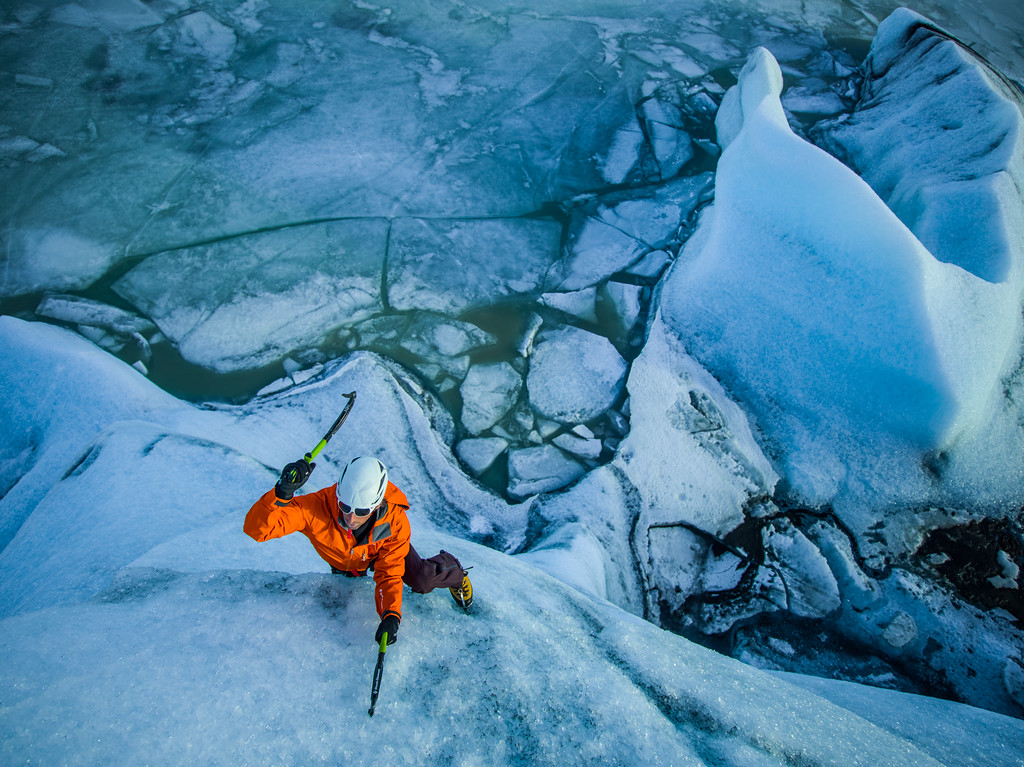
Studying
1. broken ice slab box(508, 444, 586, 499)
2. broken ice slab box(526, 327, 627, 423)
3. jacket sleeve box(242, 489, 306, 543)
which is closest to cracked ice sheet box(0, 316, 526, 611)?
broken ice slab box(508, 444, 586, 499)

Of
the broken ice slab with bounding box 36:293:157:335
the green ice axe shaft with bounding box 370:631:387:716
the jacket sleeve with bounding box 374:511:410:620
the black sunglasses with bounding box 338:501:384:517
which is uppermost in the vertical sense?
the black sunglasses with bounding box 338:501:384:517

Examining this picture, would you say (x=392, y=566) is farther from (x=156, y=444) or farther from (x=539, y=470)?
(x=156, y=444)

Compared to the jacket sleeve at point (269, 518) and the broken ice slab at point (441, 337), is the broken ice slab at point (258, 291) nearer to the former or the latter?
the broken ice slab at point (441, 337)

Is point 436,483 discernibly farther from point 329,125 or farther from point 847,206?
point 329,125

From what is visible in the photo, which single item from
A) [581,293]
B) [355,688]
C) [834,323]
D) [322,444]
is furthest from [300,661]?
[834,323]

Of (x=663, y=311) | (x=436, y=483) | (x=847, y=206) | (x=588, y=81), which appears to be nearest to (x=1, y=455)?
(x=436, y=483)

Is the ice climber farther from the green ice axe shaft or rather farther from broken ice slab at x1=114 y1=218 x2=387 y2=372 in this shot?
broken ice slab at x1=114 y1=218 x2=387 y2=372
